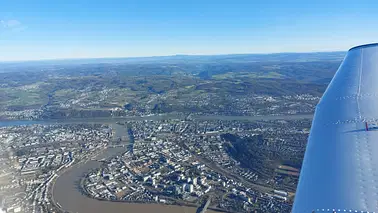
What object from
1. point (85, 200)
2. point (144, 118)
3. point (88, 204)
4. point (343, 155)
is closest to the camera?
point (343, 155)

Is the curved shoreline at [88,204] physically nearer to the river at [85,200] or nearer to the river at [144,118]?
the river at [85,200]

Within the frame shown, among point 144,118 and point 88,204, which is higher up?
point 144,118

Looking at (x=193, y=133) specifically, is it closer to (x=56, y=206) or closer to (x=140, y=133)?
(x=140, y=133)

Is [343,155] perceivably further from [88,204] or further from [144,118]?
[144,118]

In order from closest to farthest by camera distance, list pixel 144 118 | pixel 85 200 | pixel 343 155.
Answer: pixel 343 155
pixel 85 200
pixel 144 118

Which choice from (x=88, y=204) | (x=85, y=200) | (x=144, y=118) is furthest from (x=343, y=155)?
(x=144, y=118)

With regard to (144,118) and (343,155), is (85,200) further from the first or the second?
(144,118)

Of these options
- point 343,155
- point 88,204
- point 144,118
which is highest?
point 343,155

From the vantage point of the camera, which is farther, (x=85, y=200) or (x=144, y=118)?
(x=144, y=118)

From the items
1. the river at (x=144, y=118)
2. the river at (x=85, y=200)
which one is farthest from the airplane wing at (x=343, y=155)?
the river at (x=144, y=118)

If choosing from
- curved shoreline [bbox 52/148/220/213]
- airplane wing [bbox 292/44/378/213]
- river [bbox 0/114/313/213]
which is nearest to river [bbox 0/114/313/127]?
river [bbox 0/114/313/213]
